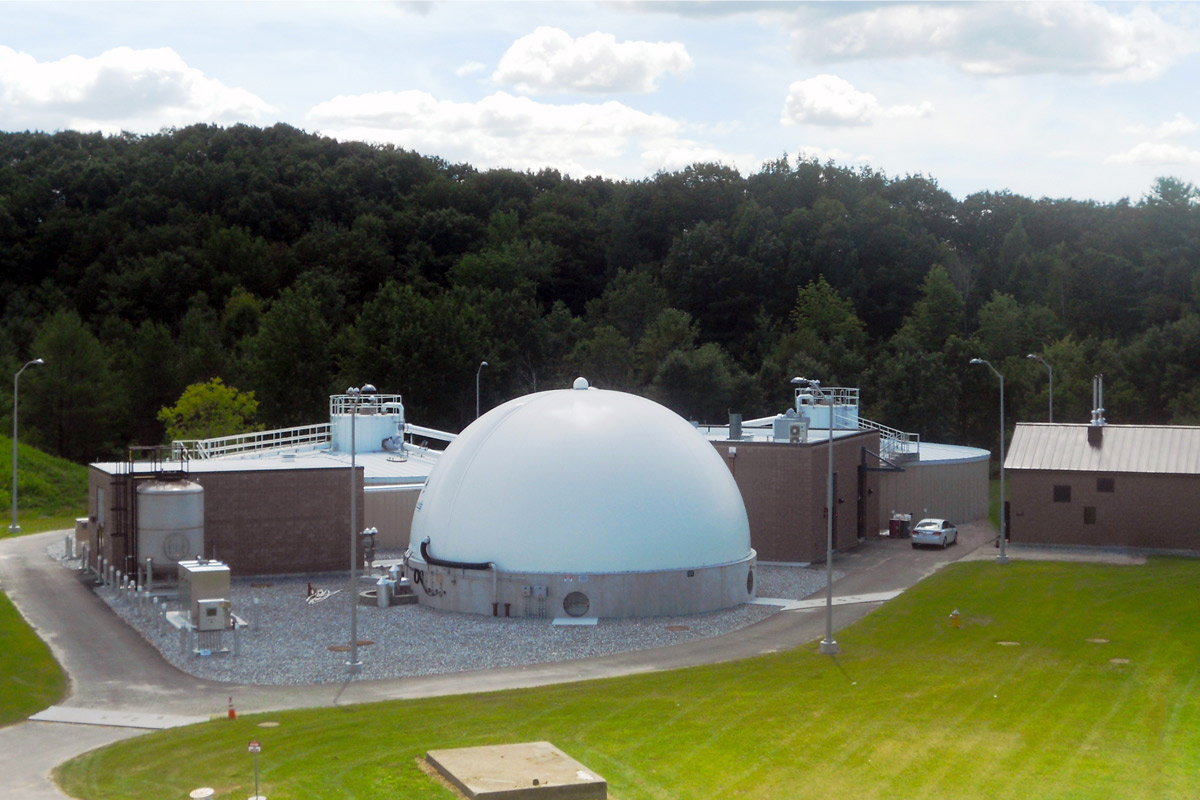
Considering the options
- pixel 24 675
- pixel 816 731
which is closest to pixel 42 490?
pixel 24 675

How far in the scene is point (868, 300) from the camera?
109750mm

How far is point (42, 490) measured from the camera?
6888 centimetres

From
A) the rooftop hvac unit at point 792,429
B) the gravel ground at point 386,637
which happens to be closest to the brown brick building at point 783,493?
the rooftop hvac unit at point 792,429

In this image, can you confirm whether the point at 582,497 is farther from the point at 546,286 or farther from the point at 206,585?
the point at 546,286

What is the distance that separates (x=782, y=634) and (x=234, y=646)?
1640cm

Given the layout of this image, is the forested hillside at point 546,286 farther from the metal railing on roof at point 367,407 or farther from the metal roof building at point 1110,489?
the metal roof building at point 1110,489

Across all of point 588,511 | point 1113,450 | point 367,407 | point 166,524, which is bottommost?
point 166,524

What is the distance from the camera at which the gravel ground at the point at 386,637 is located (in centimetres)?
3247

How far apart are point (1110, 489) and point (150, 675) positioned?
129 ft

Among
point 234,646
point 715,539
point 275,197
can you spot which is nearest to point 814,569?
point 715,539

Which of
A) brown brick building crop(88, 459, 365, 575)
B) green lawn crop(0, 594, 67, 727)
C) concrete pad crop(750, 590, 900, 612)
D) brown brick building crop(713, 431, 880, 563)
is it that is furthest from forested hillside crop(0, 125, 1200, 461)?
green lawn crop(0, 594, 67, 727)

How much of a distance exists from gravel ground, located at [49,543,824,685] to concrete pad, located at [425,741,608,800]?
910 centimetres

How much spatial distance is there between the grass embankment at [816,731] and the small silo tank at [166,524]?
58.4ft

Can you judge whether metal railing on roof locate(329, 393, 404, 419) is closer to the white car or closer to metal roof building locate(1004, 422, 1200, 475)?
the white car
